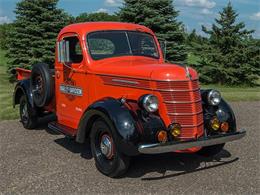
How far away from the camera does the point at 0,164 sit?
6.49m

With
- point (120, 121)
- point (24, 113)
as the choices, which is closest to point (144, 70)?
point (120, 121)

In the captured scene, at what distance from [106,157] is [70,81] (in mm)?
1835

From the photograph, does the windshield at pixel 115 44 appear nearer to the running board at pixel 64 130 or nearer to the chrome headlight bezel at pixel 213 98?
the running board at pixel 64 130

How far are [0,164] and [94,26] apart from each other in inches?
109

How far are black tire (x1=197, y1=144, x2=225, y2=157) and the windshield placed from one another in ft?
6.26

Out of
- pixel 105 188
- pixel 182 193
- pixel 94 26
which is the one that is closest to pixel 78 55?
pixel 94 26

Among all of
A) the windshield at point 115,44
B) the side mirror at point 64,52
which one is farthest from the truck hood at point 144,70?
the side mirror at point 64,52

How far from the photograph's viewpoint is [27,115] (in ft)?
29.8

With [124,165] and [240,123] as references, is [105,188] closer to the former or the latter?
[124,165]

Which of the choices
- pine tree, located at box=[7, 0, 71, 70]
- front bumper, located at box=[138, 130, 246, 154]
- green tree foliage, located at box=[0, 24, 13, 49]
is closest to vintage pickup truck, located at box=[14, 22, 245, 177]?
front bumper, located at box=[138, 130, 246, 154]

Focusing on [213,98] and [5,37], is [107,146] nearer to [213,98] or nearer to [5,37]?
[213,98]

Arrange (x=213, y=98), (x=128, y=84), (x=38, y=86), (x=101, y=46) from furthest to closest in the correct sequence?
(x=38, y=86) < (x=101, y=46) < (x=213, y=98) < (x=128, y=84)

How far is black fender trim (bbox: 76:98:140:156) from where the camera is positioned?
5430 mm

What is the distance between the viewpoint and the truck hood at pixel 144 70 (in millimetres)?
5785
